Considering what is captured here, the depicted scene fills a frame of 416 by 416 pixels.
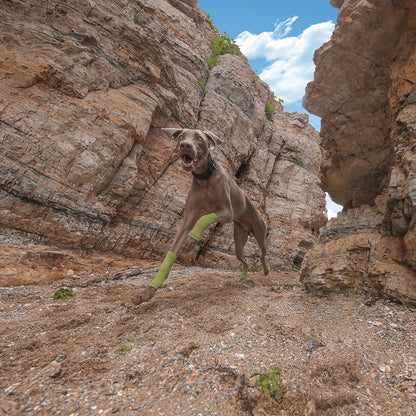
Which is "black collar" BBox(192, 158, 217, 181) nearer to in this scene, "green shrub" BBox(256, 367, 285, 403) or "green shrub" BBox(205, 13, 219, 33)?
"green shrub" BBox(256, 367, 285, 403)

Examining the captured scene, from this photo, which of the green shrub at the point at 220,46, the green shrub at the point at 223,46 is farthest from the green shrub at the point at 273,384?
the green shrub at the point at 223,46

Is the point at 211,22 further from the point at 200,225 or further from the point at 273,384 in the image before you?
the point at 273,384

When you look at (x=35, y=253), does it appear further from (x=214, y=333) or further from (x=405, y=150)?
(x=405, y=150)

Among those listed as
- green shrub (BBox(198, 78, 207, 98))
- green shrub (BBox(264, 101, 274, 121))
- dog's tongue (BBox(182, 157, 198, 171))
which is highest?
green shrub (BBox(264, 101, 274, 121))

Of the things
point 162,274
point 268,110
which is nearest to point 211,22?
point 268,110

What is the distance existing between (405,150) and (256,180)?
34.7 ft

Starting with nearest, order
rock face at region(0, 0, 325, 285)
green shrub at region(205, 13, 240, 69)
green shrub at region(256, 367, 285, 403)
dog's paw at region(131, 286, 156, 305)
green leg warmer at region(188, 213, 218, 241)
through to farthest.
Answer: green shrub at region(256, 367, 285, 403) → dog's paw at region(131, 286, 156, 305) → green leg warmer at region(188, 213, 218, 241) → rock face at region(0, 0, 325, 285) → green shrub at region(205, 13, 240, 69)

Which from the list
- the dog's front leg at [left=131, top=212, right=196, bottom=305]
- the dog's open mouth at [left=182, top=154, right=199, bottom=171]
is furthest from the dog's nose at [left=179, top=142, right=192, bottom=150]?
the dog's front leg at [left=131, top=212, right=196, bottom=305]

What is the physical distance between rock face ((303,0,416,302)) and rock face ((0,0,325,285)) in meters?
5.16

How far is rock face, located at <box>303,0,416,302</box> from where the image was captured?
3242mm

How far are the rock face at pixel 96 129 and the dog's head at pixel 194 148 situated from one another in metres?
2.99

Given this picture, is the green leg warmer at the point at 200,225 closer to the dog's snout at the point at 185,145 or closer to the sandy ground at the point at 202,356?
the sandy ground at the point at 202,356

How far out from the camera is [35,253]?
466 centimetres

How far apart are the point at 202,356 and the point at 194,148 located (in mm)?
2832
